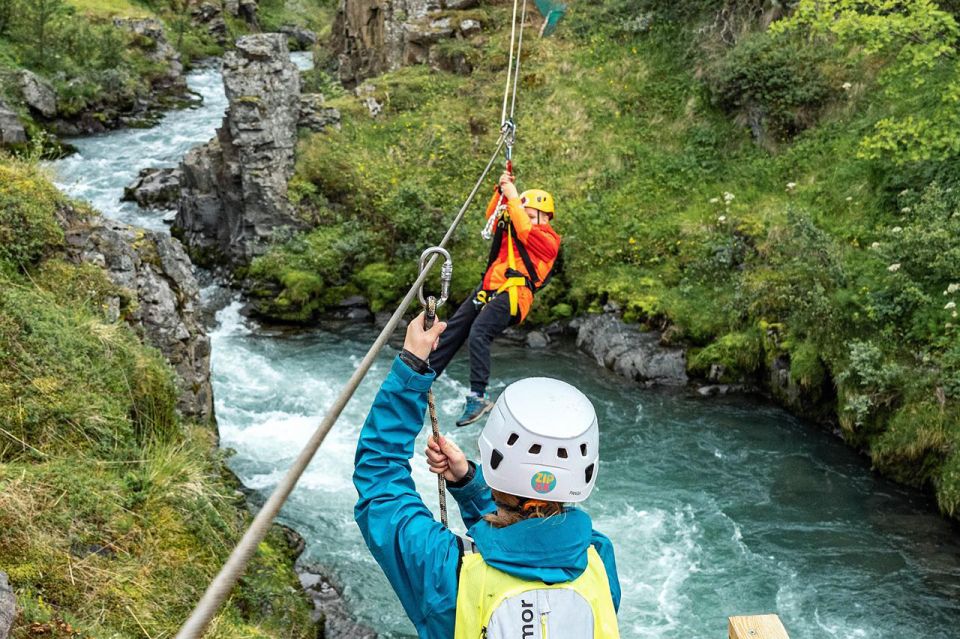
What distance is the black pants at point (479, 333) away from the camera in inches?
276

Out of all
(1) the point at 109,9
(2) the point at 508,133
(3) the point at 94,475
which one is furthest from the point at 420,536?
(1) the point at 109,9

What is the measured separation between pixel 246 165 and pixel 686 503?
10.1 metres

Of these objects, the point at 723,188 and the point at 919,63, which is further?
the point at 723,188

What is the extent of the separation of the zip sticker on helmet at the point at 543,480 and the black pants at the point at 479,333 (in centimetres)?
485

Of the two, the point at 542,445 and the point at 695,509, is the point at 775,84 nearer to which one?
the point at 695,509

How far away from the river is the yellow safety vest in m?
5.52

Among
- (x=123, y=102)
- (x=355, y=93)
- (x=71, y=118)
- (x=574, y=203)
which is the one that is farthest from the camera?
→ (x=123, y=102)

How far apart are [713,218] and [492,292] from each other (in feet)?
23.9

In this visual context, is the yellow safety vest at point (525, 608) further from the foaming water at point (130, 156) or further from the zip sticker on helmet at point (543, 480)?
the foaming water at point (130, 156)

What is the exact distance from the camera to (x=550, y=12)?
58.3 feet

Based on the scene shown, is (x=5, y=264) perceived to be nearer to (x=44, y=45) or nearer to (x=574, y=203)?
(x=574, y=203)

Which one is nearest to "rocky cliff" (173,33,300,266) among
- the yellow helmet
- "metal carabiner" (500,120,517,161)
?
"metal carabiner" (500,120,517,161)

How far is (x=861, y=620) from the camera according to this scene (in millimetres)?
7461

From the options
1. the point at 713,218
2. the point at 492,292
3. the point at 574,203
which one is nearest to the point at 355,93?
the point at 574,203
